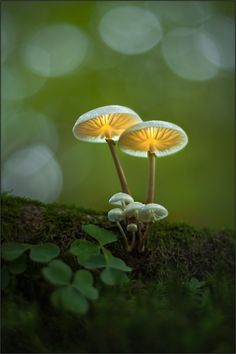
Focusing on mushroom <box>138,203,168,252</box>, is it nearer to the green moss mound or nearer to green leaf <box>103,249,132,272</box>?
the green moss mound

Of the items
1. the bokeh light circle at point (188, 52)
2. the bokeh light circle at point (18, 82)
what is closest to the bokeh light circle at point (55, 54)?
the bokeh light circle at point (18, 82)

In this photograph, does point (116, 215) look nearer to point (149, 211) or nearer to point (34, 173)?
point (149, 211)

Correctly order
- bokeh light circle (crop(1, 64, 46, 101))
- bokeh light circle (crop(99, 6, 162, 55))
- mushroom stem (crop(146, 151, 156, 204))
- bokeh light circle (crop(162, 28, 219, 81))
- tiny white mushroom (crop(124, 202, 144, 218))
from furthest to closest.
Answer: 1. bokeh light circle (crop(99, 6, 162, 55))
2. bokeh light circle (crop(162, 28, 219, 81))
3. bokeh light circle (crop(1, 64, 46, 101))
4. mushroom stem (crop(146, 151, 156, 204))
5. tiny white mushroom (crop(124, 202, 144, 218))

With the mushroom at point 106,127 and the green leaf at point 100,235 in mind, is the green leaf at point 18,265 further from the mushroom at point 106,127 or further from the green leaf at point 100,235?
the mushroom at point 106,127

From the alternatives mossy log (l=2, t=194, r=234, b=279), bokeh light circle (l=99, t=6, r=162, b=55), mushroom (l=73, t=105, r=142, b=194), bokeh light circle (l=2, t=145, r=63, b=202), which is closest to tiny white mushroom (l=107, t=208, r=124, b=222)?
mossy log (l=2, t=194, r=234, b=279)

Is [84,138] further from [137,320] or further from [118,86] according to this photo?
[118,86]

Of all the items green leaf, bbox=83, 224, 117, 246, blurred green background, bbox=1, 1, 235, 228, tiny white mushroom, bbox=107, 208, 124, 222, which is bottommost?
green leaf, bbox=83, 224, 117, 246

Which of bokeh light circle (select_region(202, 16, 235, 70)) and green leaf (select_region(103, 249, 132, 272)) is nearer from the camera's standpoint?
green leaf (select_region(103, 249, 132, 272))
